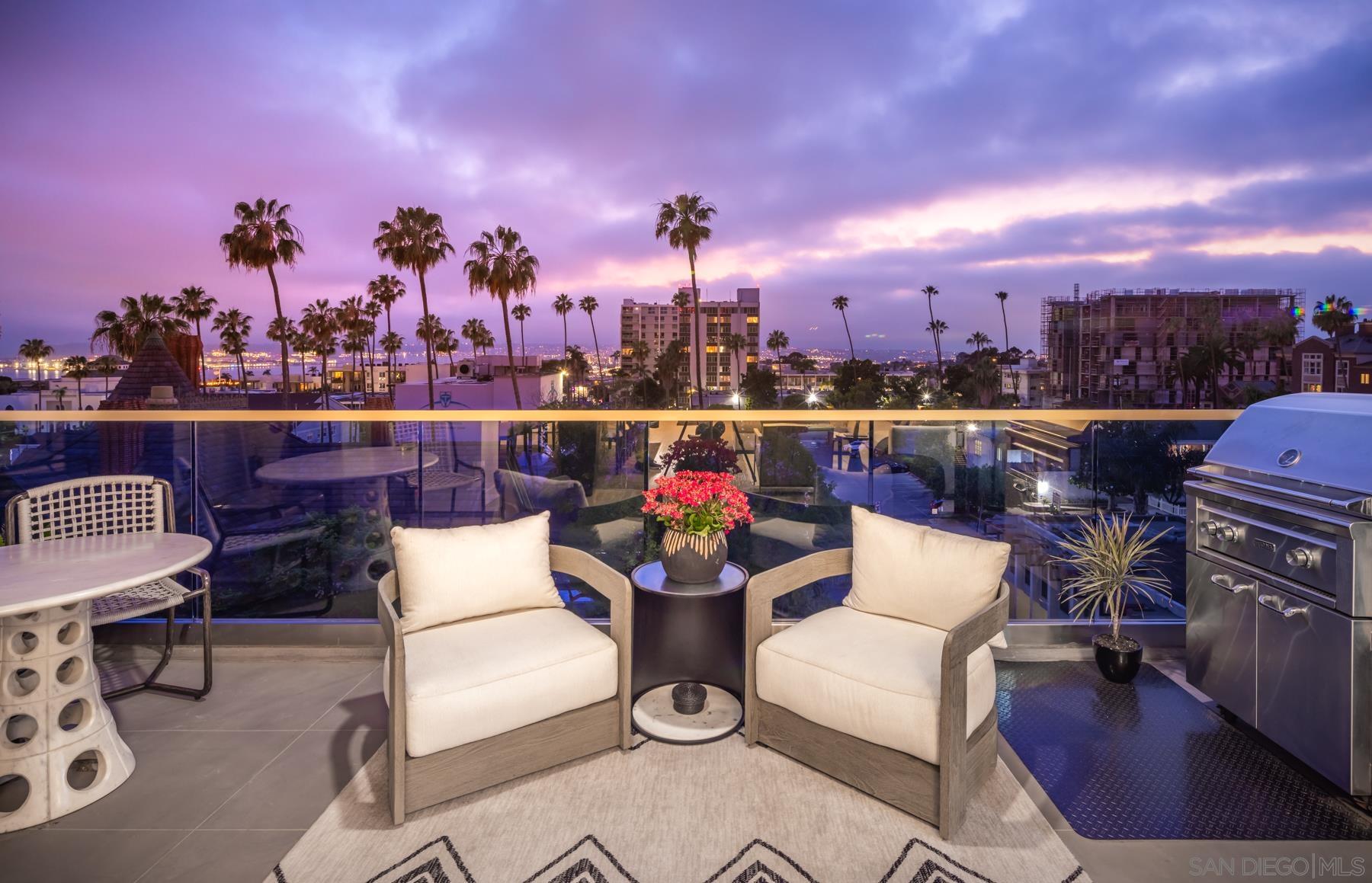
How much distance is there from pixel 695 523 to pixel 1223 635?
2088 mm

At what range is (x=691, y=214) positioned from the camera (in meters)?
28.2

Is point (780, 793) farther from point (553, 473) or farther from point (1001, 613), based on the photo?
point (553, 473)

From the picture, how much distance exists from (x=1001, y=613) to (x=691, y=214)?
2799cm

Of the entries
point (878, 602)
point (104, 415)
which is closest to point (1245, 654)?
point (878, 602)

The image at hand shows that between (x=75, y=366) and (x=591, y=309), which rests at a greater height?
(x=591, y=309)

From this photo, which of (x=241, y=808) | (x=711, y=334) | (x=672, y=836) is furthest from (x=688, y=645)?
(x=711, y=334)

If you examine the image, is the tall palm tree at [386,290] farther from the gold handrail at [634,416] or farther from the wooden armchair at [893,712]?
the wooden armchair at [893,712]

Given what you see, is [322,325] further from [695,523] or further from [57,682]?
[695,523]

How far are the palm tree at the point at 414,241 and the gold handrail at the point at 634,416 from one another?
2468 centimetres

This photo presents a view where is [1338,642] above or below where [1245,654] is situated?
above

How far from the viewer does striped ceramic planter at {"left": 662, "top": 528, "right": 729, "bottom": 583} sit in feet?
8.59

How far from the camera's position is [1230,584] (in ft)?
8.43

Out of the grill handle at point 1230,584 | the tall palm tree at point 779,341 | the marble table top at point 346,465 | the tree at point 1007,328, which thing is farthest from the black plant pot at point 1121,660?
the tall palm tree at point 779,341

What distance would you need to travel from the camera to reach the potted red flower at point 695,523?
8.61 ft
